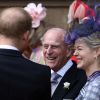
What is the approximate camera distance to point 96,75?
3.46 meters

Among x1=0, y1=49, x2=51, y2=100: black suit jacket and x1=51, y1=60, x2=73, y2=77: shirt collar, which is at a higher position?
x1=0, y1=49, x2=51, y2=100: black suit jacket

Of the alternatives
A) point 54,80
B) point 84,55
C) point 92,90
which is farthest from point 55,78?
point 92,90

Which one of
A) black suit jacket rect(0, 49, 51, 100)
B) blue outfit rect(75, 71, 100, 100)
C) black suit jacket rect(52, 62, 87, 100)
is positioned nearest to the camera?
black suit jacket rect(0, 49, 51, 100)

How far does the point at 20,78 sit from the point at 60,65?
137 cm

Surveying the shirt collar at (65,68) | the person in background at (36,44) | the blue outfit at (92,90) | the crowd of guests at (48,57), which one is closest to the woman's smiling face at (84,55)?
the crowd of guests at (48,57)

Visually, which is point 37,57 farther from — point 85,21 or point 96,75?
point 96,75

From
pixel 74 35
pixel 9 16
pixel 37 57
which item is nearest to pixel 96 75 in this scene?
pixel 74 35

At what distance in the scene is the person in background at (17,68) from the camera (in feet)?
9.56

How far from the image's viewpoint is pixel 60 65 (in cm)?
428

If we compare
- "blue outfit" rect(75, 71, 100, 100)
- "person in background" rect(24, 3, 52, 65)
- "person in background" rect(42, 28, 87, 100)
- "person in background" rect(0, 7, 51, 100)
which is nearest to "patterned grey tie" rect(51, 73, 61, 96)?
"person in background" rect(42, 28, 87, 100)

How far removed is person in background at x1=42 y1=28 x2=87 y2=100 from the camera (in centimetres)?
396

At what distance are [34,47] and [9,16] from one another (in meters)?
1.73

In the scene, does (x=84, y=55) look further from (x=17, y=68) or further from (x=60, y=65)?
(x=17, y=68)

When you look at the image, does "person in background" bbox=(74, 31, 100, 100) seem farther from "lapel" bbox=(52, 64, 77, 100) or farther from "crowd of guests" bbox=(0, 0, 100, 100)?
"lapel" bbox=(52, 64, 77, 100)
